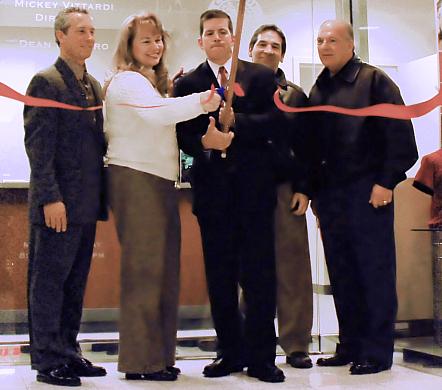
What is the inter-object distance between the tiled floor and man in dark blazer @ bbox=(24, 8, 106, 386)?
0.08m

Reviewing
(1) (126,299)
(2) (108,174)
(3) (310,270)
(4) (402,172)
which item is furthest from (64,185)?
(4) (402,172)

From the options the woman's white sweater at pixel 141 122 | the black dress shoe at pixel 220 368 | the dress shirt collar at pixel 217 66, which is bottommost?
the black dress shoe at pixel 220 368

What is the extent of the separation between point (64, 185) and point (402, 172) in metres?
1.24

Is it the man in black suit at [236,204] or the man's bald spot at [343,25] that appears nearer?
the man in black suit at [236,204]

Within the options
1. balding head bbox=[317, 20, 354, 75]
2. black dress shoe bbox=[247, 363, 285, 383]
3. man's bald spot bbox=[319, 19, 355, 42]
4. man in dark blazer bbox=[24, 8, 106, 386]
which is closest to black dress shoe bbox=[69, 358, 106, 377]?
man in dark blazer bbox=[24, 8, 106, 386]

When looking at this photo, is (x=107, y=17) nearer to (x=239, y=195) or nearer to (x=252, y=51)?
(x=252, y=51)

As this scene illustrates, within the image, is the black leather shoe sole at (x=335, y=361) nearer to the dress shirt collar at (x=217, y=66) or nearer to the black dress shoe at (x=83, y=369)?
the black dress shoe at (x=83, y=369)

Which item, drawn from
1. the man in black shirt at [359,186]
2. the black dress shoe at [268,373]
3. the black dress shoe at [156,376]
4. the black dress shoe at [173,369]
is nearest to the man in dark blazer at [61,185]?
the black dress shoe at [156,376]

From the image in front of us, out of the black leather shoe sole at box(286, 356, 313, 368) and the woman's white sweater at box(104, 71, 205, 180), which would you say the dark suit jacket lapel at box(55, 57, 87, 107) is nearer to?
the woman's white sweater at box(104, 71, 205, 180)

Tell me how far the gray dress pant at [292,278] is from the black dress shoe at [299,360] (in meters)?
0.02

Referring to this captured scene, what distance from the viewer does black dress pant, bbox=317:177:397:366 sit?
2.91 meters

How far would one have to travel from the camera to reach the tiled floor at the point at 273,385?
2648mm

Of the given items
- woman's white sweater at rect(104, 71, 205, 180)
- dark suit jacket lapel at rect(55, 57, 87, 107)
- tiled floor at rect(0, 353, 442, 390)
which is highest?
dark suit jacket lapel at rect(55, 57, 87, 107)

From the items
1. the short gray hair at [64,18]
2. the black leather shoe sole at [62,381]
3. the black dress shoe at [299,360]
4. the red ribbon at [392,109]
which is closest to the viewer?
the black leather shoe sole at [62,381]
